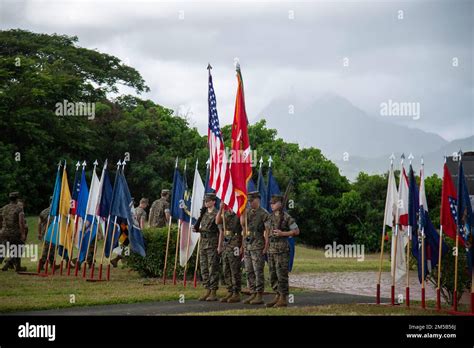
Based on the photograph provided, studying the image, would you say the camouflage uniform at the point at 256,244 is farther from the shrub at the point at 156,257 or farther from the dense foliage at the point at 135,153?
the dense foliage at the point at 135,153

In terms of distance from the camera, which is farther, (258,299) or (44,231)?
(44,231)

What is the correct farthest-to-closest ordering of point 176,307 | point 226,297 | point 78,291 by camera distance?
point 78,291
point 226,297
point 176,307

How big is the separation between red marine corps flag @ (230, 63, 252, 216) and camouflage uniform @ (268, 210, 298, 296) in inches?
30.1

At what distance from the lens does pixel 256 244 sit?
1639cm

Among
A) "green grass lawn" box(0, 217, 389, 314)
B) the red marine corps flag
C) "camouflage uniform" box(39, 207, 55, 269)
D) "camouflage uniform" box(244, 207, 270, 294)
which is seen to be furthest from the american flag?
"camouflage uniform" box(39, 207, 55, 269)

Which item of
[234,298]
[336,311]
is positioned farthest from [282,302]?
[336,311]

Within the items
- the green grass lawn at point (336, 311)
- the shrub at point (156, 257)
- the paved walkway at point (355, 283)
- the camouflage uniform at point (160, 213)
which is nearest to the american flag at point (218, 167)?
the green grass lawn at point (336, 311)

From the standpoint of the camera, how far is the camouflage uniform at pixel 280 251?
51.3 feet

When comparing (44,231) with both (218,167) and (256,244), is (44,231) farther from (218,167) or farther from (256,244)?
(256,244)

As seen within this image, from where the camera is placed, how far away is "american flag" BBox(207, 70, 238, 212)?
16.4 meters

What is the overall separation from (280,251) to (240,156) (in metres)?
2.02

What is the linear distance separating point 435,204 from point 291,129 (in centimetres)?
5802

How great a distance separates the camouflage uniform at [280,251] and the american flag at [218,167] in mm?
897

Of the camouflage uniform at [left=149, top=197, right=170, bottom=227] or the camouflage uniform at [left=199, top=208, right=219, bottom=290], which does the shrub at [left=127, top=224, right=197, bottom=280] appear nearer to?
the camouflage uniform at [left=149, top=197, right=170, bottom=227]
